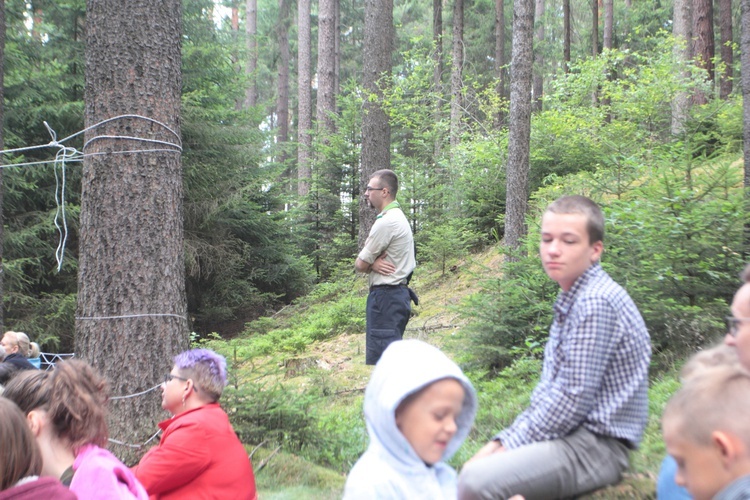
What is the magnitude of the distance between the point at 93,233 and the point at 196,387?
2276 mm

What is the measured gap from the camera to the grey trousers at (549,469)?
2.94 meters

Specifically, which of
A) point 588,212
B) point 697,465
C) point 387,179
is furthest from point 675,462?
point 387,179

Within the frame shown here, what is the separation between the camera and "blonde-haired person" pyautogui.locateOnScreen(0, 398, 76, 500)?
2.36m

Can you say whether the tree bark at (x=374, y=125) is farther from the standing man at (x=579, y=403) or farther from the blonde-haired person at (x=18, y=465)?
the blonde-haired person at (x=18, y=465)

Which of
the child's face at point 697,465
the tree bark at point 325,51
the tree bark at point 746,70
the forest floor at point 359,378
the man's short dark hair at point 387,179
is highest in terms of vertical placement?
the tree bark at point 325,51

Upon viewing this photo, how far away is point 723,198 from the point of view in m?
6.36

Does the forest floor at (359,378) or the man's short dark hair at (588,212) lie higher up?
the man's short dark hair at (588,212)

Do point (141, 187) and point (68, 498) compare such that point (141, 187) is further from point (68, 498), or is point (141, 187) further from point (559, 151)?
point (559, 151)

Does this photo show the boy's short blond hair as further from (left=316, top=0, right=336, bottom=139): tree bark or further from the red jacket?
(left=316, top=0, right=336, bottom=139): tree bark

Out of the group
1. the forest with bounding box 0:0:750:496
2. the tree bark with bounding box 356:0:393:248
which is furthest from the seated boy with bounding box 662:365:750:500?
the tree bark with bounding box 356:0:393:248

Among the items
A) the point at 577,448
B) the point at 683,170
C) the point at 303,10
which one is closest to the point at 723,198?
the point at 683,170

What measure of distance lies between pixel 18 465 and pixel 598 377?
2466mm

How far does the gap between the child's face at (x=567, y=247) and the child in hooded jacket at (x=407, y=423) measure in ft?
3.70

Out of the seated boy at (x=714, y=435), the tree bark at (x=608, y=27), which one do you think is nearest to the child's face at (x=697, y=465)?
the seated boy at (x=714, y=435)
